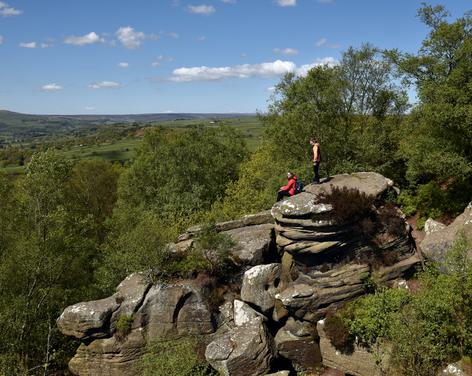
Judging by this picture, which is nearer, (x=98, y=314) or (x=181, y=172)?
(x=98, y=314)

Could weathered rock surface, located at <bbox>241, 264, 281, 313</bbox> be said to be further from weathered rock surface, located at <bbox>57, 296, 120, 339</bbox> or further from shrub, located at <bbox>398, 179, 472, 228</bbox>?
shrub, located at <bbox>398, 179, 472, 228</bbox>

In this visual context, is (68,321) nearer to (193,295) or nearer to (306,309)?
(193,295)

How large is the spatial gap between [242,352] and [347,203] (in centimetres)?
1105

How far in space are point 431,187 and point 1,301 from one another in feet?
111

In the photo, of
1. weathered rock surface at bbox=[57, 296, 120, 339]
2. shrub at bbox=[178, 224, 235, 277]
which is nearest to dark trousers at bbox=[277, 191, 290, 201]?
shrub at bbox=[178, 224, 235, 277]

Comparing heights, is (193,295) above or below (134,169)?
below

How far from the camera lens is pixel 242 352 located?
2291 cm

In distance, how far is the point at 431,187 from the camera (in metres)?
28.9

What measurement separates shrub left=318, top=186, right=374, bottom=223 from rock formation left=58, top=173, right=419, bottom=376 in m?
0.34

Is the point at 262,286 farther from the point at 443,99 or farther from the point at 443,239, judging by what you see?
the point at 443,99

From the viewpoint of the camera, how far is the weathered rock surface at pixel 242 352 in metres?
22.8

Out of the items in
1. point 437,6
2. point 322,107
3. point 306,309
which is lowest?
point 306,309

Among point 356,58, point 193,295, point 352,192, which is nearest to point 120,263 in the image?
point 193,295

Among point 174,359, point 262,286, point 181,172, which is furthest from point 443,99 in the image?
point 181,172
